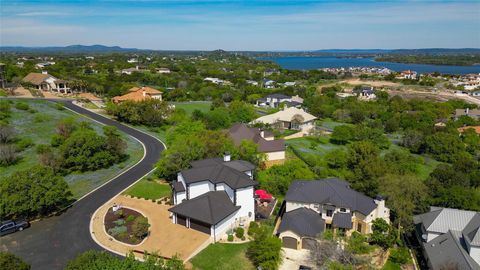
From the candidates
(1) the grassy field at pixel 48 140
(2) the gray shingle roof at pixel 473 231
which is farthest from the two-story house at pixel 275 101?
(2) the gray shingle roof at pixel 473 231

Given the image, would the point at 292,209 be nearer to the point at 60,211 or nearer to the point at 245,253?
the point at 245,253

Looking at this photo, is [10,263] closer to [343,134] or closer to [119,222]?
[119,222]

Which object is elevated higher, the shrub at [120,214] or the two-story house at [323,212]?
the two-story house at [323,212]

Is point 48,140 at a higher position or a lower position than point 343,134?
higher

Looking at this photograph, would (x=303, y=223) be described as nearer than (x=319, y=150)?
Yes

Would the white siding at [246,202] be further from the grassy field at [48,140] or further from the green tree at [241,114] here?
the green tree at [241,114]

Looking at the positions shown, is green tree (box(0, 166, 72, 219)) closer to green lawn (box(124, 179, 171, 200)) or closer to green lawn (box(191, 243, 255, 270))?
green lawn (box(124, 179, 171, 200))

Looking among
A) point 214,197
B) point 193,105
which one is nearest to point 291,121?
point 193,105
